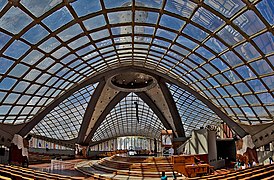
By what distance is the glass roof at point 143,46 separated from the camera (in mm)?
21734

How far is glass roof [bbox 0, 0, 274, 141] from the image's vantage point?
71.3 feet

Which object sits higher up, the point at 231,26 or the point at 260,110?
the point at 231,26

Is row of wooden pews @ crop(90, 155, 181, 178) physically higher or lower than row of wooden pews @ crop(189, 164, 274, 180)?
lower

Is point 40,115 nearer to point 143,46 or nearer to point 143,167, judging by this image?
point 143,46

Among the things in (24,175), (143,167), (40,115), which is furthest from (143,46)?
(24,175)

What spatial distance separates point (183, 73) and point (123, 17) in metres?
16.8

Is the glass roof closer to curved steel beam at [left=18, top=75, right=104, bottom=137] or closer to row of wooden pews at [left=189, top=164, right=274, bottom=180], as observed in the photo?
curved steel beam at [left=18, top=75, right=104, bottom=137]

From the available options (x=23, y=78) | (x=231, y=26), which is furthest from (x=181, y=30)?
(x=23, y=78)

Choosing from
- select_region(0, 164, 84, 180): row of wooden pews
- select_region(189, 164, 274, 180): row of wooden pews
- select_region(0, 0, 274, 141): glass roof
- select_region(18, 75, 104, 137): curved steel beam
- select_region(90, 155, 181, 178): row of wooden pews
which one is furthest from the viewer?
select_region(18, 75, 104, 137): curved steel beam

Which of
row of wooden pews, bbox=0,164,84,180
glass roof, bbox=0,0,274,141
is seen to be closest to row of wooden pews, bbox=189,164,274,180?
row of wooden pews, bbox=0,164,84,180

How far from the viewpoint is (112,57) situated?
40.8 metres

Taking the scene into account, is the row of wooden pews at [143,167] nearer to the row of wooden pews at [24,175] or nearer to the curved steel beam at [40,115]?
the row of wooden pews at [24,175]

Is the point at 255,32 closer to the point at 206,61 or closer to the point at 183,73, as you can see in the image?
the point at 206,61

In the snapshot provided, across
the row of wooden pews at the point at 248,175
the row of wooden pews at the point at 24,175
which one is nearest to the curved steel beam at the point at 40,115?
the row of wooden pews at the point at 24,175
